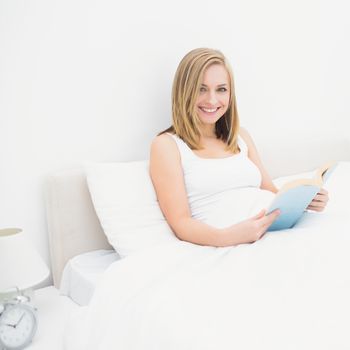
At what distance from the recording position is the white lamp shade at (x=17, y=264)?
1092mm

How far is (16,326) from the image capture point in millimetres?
1064

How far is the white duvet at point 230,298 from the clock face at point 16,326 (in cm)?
10

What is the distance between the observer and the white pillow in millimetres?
1345

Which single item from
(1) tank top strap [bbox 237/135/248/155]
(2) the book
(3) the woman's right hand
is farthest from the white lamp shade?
(1) tank top strap [bbox 237/135/248/155]

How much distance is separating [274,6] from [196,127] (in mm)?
830

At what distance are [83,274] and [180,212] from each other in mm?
337

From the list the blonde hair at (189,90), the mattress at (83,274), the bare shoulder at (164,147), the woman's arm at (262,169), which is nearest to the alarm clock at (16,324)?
the mattress at (83,274)

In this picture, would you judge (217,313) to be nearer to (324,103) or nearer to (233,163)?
(233,163)

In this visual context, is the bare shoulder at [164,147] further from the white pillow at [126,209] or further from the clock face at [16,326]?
the clock face at [16,326]

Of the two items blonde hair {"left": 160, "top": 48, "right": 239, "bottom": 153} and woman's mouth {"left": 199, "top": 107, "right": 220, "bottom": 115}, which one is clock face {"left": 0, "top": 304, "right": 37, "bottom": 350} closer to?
blonde hair {"left": 160, "top": 48, "right": 239, "bottom": 153}

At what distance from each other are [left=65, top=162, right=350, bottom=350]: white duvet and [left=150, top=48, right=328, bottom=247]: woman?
0.12 m

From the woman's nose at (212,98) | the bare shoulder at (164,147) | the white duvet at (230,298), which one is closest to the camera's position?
the white duvet at (230,298)

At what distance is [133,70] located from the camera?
61.6 inches

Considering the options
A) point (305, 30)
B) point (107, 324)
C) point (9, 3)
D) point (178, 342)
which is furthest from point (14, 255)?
point (305, 30)
